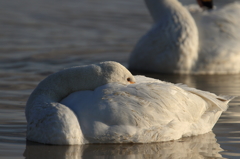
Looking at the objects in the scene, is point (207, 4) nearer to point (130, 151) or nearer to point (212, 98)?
point (212, 98)

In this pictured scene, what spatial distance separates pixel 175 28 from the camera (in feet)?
30.7

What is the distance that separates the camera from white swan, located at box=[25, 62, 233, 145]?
17.1ft

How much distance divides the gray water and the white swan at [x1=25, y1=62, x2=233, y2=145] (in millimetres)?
115

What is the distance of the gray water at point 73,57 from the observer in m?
5.23

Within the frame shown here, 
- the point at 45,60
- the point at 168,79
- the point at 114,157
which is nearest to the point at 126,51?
the point at 45,60

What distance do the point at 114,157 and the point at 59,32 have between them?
839 centimetres

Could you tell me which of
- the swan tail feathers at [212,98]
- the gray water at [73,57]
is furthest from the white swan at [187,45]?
the swan tail feathers at [212,98]

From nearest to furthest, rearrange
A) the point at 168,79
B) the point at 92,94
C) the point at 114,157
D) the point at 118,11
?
the point at 114,157 < the point at 92,94 < the point at 168,79 < the point at 118,11

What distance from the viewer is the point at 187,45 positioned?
9211 millimetres

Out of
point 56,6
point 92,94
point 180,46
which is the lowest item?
point 56,6

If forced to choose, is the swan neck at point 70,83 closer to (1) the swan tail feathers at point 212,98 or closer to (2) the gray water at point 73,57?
(2) the gray water at point 73,57

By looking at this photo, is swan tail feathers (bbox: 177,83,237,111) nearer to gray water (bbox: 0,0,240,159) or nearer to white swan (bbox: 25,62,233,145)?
white swan (bbox: 25,62,233,145)

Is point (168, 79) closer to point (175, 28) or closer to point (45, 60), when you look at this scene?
point (175, 28)

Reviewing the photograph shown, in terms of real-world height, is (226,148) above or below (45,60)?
above
